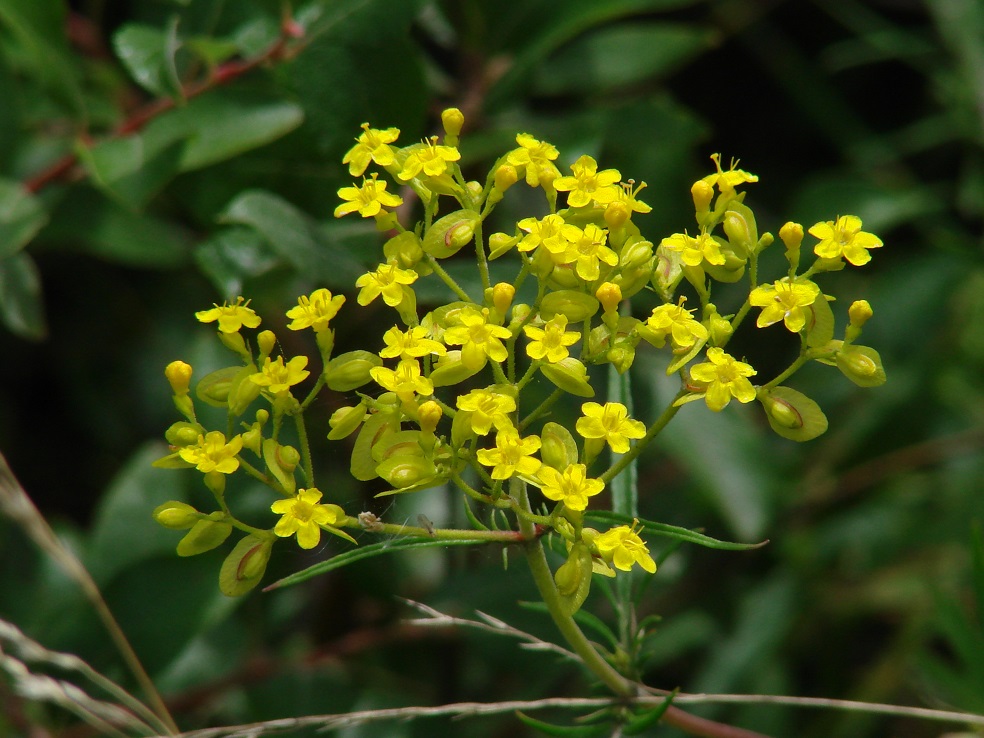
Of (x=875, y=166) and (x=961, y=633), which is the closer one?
(x=961, y=633)

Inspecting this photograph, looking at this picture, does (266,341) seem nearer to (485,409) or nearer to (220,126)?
(485,409)

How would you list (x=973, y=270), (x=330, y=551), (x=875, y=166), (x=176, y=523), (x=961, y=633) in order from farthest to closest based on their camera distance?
(x=875, y=166) → (x=973, y=270) → (x=961, y=633) → (x=330, y=551) → (x=176, y=523)

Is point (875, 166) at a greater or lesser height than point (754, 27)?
lesser

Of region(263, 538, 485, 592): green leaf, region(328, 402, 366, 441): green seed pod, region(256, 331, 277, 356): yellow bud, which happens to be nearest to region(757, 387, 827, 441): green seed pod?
region(263, 538, 485, 592): green leaf

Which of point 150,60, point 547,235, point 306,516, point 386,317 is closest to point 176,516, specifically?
point 306,516

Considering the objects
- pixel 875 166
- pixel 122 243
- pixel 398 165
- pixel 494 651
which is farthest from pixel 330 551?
pixel 875 166

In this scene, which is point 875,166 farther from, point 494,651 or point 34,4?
point 34,4

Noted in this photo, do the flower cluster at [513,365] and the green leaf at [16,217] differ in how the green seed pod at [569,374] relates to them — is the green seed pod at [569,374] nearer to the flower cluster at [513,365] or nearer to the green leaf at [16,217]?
the flower cluster at [513,365]
